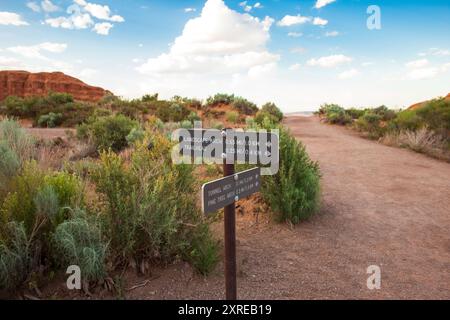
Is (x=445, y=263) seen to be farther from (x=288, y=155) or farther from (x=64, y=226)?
(x=64, y=226)

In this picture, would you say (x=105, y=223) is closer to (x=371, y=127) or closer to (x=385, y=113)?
(x=371, y=127)

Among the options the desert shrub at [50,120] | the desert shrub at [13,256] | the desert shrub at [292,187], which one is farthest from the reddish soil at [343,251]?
the desert shrub at [50,120]

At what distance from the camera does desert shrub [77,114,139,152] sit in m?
12.1

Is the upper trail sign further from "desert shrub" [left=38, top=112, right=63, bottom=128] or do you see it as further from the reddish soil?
"desert shrub" [left=38, top=112, right=63, bottom=128]

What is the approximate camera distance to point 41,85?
218 ft

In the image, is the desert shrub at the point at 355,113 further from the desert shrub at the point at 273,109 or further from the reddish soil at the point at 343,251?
the reddish soil at the point at 343,251

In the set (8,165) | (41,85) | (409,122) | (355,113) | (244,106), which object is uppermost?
(41,85)

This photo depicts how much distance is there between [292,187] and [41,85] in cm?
6977

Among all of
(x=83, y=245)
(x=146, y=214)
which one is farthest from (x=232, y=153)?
(x=83, y=245)

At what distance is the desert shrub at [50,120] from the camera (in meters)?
20.9

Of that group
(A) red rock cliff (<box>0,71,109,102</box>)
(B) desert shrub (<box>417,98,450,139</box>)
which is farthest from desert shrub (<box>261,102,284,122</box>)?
(A) red rock cliff (<box>0,71,109,102</box>)

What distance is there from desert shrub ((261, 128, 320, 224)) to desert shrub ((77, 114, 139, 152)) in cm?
699

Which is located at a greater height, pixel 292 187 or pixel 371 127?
pixel 371 127

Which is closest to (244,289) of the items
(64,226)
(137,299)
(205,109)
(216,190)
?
(137,299)
